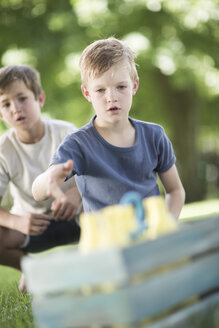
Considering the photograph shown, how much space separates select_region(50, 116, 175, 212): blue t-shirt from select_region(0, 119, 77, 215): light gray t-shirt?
882mm

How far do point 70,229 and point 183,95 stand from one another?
9.31 meters

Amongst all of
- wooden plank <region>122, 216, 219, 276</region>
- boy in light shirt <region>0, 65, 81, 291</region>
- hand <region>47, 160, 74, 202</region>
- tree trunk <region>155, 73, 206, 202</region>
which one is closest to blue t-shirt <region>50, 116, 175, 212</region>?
hand <region>47, 160, 74, 202</region>

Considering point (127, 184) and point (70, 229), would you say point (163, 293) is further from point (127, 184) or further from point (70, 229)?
point (70, 229)

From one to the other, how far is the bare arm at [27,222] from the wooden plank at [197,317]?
165 centimetres

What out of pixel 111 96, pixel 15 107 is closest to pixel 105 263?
pixel 111 96

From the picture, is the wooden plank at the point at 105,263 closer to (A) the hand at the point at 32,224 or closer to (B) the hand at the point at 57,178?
(B) the hand at the point at 57,178

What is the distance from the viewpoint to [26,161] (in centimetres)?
356

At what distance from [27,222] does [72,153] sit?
3.06ft

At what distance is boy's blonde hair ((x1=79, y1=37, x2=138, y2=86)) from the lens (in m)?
→ 2.54

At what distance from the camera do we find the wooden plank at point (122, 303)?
4.61 feet

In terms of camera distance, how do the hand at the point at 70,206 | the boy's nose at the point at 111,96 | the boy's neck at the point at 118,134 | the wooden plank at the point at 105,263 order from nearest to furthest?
the wooden plank at the point at 105,263, the boy's nose at the point at 111,96, the boy's neck at the point at 118,134, the hand at the point at 70,206

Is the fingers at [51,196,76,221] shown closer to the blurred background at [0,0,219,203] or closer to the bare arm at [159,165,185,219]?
the bare arm at [159,165,185,219]

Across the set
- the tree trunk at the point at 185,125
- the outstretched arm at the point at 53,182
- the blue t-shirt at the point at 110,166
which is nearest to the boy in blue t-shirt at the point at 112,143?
Answer: the blue t-shirt at the point at 110,166

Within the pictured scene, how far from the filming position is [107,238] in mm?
1503
